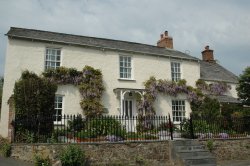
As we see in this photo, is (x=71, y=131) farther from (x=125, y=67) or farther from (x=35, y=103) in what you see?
(x=125, y=67)

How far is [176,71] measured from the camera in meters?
22.8

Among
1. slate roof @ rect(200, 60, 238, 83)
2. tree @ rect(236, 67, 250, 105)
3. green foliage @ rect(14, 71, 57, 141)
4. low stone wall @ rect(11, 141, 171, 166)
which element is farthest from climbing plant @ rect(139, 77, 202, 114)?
green foliage @ rect(14, 71, 57, 141)

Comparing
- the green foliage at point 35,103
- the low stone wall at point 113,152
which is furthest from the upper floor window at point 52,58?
the low stone wall at point 113,152

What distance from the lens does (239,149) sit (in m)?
14.7

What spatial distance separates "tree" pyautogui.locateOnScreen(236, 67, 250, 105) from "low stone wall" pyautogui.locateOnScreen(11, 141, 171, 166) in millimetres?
12024

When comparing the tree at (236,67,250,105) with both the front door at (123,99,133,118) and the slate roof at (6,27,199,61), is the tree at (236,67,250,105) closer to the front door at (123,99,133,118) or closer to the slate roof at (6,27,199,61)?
the slate roof at (6,27,199,61)

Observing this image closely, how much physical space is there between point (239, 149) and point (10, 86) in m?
14.2

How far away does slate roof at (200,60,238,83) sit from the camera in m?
25.2

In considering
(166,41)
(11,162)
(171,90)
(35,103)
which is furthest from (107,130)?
(166,41)

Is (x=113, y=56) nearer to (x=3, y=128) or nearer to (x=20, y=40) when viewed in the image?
(x=20, y=40)

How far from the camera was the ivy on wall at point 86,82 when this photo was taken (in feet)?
58.1

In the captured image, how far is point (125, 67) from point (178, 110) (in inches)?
227

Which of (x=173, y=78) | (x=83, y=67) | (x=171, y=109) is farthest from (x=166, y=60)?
(x=83, y=67)

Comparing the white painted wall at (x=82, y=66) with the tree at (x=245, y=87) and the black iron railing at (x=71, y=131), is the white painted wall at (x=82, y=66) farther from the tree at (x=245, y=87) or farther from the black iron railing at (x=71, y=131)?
the black iron railing at (x=71, y=131)
